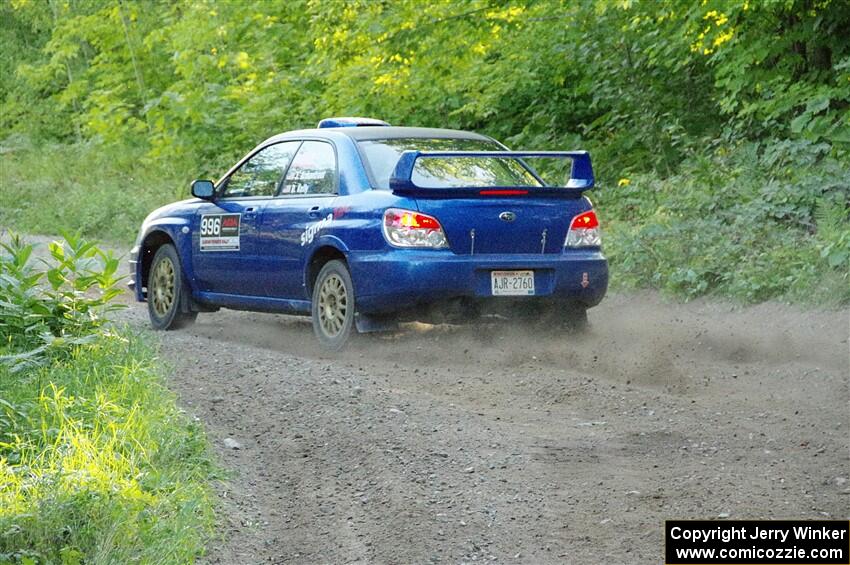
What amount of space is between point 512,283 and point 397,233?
0.89 m

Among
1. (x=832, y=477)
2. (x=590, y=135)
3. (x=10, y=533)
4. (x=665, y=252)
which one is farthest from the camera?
(x=590, y=135)

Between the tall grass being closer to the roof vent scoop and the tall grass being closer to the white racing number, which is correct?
the white racing number

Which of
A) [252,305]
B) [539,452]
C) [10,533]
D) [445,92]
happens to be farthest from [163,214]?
[445,92]

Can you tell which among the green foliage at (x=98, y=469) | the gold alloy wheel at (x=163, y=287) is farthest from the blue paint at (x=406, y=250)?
the green foliage at (x=98, y=469)

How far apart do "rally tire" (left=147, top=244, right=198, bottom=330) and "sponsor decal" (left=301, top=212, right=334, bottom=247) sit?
1840 millimetres

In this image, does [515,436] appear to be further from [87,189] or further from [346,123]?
[87,189]

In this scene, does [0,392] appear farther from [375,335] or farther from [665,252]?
[665,252]

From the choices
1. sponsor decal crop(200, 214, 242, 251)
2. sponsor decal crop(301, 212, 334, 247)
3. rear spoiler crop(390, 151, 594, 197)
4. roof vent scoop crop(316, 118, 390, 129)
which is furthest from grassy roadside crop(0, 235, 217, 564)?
roof vent scoop crop(316, 118, 390, 129)

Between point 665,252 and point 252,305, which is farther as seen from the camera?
point 665,252

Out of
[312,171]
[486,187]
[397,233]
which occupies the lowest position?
[397,233]

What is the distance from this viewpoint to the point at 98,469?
17.7ft

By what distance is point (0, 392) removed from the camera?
7059mm

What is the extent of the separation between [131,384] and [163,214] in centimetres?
494

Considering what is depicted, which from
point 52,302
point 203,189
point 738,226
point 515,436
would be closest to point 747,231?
point 738,226
